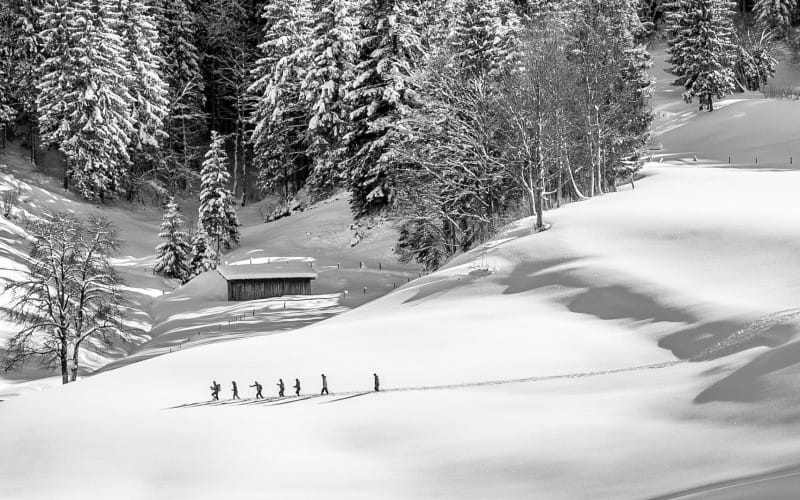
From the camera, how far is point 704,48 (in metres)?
63.8

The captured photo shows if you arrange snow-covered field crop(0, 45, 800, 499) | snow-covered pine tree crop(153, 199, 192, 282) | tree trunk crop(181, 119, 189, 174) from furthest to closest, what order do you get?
tree trunk crop(181, 119, 189, 174) → snow-covered pine tree crop(153, 199, 192, 282) → snow-covered field crop(0, 45, 800, 499)

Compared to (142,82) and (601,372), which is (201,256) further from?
(601,372)

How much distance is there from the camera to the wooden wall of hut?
151 ft

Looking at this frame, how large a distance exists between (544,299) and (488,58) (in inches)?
953

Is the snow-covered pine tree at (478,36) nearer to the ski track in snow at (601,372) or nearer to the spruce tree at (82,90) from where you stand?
the spruce tree at (82,90)

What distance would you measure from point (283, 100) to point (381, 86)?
63.1 ft

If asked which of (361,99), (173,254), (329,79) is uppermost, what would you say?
(329,79)

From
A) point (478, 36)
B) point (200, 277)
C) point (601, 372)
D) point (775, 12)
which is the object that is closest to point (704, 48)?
point (775, 12)

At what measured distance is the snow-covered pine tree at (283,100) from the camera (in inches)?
2506

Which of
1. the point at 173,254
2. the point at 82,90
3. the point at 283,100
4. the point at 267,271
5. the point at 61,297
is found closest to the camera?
the point at 61,297

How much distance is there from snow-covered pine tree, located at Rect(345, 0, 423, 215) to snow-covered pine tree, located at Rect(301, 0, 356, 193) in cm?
856

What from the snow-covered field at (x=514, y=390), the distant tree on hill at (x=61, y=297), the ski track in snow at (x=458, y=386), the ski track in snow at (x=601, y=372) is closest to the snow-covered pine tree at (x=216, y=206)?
the distant tree on hill at (x=61, y=297)

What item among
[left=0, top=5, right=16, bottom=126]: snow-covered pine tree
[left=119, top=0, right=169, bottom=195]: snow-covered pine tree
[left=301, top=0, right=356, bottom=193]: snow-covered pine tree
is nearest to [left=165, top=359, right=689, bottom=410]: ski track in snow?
[left=301, top=0, right=356, bottom=193]: snow-covered pine tree

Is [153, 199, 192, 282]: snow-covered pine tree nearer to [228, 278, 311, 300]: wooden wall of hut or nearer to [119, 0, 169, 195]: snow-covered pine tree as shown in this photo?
[228, 278, 311, 300]: wooden wall of hut
